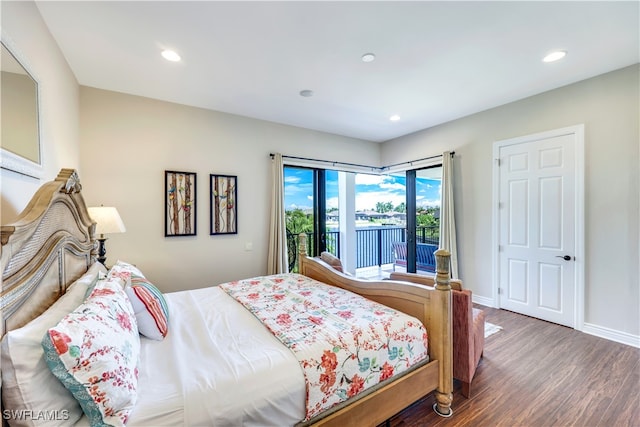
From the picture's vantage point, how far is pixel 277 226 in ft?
13.1

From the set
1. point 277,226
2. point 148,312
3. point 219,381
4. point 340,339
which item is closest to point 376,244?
Result: point 277,226

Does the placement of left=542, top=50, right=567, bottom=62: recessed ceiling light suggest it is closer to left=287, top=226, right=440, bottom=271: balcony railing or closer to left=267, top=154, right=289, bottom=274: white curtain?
left=267, top=154, right=289, bottom=274: white curtain

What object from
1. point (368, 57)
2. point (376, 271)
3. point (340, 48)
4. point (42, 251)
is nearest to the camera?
point (42, 251)

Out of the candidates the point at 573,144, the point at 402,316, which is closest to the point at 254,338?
the point at 402,316

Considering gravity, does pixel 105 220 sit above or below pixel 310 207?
below

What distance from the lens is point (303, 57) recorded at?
7.98 ft

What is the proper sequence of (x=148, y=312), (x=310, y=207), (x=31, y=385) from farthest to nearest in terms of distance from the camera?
1. (x=310, y=207)
2. (x=148, y=312)
3. (x=31, y=385)

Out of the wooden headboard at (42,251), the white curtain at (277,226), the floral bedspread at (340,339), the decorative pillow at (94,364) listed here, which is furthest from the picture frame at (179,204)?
the decorative pillow at (94,364)

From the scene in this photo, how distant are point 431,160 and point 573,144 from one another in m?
1.71

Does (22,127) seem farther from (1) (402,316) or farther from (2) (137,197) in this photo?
(1) (402,316)

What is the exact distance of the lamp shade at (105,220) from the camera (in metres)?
2.43

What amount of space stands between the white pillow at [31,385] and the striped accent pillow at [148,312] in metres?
0.58

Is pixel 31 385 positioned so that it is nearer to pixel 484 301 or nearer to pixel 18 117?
pixel 18 117

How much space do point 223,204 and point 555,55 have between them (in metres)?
3.97
